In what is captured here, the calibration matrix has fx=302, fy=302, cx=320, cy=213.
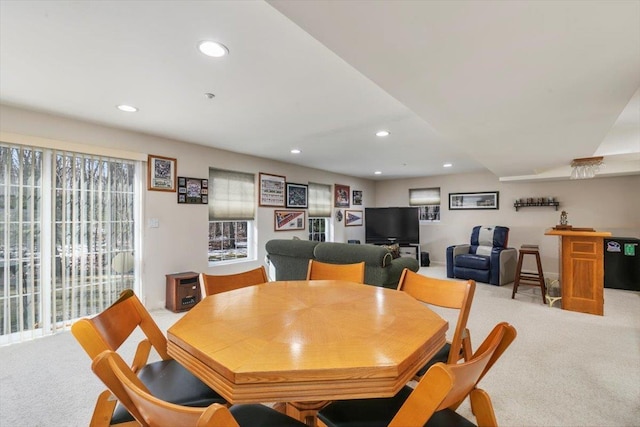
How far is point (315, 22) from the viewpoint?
1.19 meters

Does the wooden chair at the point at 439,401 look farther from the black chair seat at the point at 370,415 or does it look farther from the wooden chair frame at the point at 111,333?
the wooden chair frame at the point at 111,333

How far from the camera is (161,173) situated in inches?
152

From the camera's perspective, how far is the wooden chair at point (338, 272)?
218cm

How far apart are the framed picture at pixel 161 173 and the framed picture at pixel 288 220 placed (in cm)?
188

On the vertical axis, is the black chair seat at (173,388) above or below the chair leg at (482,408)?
below

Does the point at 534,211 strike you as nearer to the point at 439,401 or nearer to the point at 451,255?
the point at 451,255

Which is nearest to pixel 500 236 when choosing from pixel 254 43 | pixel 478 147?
pixel 478 147

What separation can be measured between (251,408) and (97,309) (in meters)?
3.21

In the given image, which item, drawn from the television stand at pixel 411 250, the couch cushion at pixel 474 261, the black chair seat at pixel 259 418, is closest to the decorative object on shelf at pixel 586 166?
the couch cushion at pixel 474 261

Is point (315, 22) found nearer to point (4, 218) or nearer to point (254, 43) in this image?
point (254, 43)

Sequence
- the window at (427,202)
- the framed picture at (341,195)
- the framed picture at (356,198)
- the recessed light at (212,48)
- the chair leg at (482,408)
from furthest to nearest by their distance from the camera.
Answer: the framed picture at (356,198) < the window at (427,202) < the framed picture at (341,195) < the recessed light at (212,48) < the chair leg at (482,408)

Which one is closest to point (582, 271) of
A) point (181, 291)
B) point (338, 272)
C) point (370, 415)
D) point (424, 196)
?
point (338, 272)

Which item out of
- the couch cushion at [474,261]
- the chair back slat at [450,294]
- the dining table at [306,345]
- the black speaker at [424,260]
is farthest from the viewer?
the black speaker at [424,260]

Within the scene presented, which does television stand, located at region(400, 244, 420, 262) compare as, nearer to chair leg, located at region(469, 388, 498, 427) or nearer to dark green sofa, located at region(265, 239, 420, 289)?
dark green sofa, located at region(265, 239, 420, 289)
